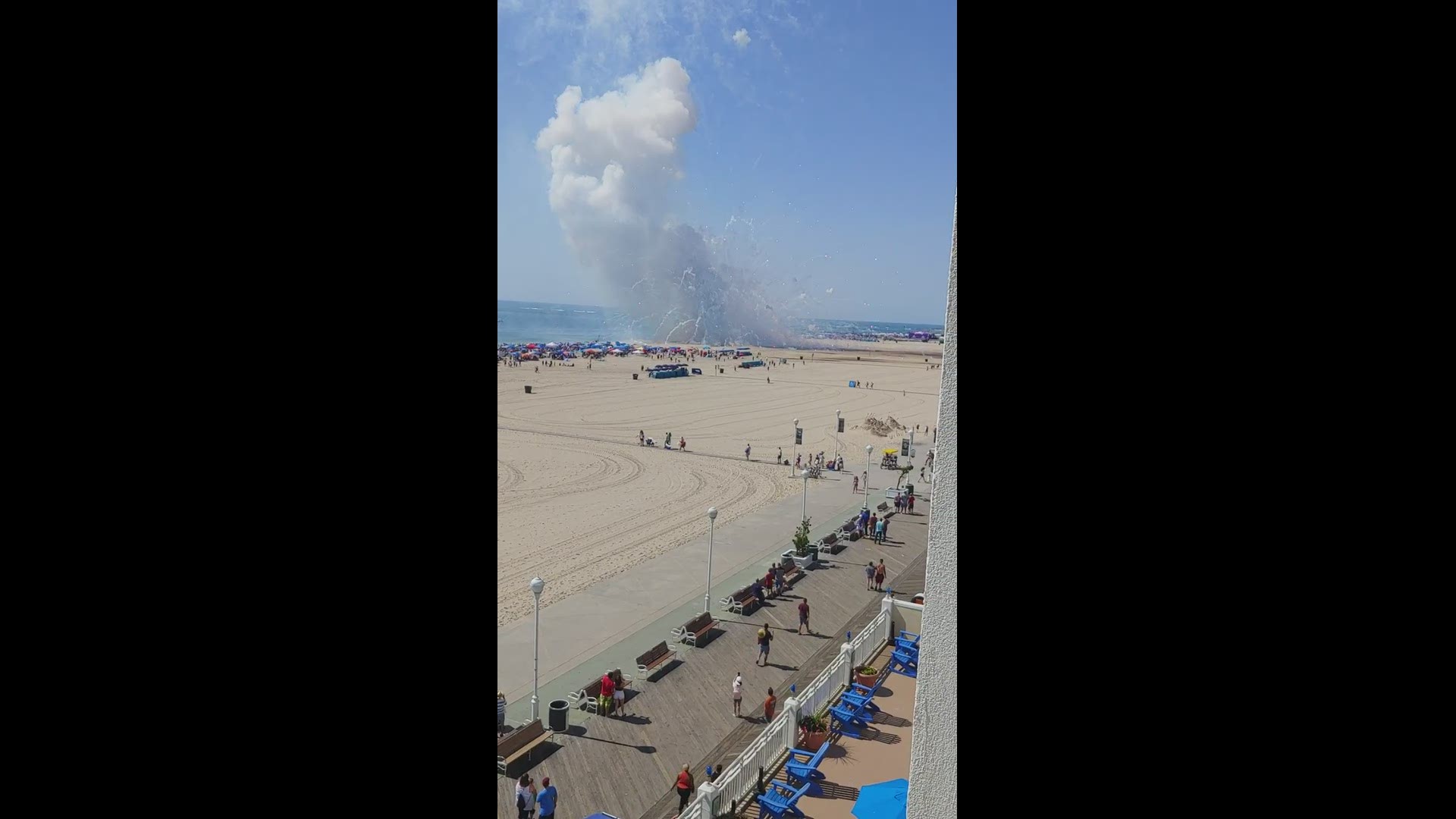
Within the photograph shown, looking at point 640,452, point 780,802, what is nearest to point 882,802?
point 780,802

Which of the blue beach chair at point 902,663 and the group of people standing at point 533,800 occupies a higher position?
the blue beach chair at point 902,663

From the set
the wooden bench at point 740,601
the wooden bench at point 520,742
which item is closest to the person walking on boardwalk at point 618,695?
the wooden bench at point 520,742

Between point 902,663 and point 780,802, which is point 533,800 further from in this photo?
point 902,663

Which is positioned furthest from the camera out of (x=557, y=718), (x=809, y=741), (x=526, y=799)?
(x=557, y=718)

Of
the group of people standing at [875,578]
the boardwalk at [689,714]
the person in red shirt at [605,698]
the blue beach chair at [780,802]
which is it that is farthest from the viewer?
the group of people standing at [875,578]

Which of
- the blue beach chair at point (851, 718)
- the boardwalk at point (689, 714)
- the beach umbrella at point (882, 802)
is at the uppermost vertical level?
the beach umbrella at point (882, 802)

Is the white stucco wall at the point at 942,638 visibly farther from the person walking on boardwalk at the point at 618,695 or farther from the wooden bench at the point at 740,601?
the wooden bench at the point at 740,601

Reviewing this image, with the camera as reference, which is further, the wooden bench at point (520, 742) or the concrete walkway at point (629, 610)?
the concrete walkway at point (629, 610)
